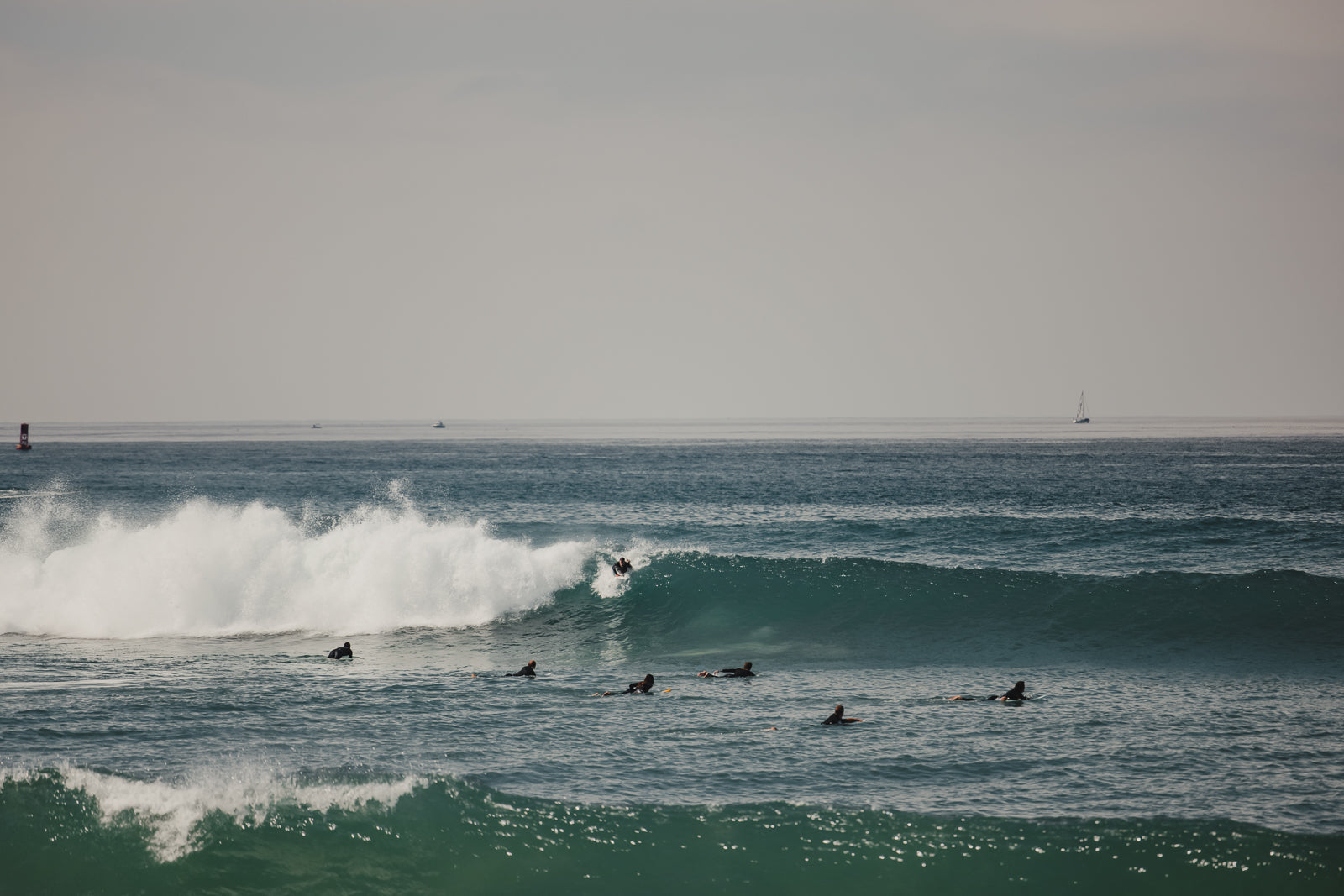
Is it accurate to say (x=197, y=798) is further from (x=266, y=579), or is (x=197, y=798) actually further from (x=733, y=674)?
(x=266, y=579)

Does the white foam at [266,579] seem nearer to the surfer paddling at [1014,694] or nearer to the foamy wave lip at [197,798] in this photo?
the foamy wave lip at [197,798]

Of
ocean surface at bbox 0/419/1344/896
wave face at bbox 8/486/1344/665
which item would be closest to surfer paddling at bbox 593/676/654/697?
ocean surface at bbox 0/419/1344/896

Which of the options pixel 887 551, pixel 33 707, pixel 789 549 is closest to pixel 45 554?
pixel 33 707

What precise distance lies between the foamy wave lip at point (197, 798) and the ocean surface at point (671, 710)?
5cm

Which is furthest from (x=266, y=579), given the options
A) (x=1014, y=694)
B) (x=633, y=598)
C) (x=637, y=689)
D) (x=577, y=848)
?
(x=1014, y=694)

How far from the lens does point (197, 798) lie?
516 inches

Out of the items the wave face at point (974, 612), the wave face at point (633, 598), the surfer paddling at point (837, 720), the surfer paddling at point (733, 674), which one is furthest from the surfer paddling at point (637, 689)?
the wave face at point (974, 612)

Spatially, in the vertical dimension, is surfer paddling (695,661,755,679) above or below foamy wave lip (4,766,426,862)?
below

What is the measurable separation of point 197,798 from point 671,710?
7939mm

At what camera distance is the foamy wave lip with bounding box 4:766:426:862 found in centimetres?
1261

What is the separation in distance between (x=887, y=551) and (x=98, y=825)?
96.1 ft

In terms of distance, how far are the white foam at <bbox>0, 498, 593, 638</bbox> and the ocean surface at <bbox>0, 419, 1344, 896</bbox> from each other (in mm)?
115

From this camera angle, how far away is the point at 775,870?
11906 mm

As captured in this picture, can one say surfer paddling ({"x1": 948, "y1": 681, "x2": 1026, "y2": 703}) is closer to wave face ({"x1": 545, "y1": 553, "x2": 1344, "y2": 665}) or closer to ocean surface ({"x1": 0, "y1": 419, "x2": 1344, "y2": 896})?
ocean surface ({"x1": 0, "y1": 419, "x2": 1344, "y2": 896})
